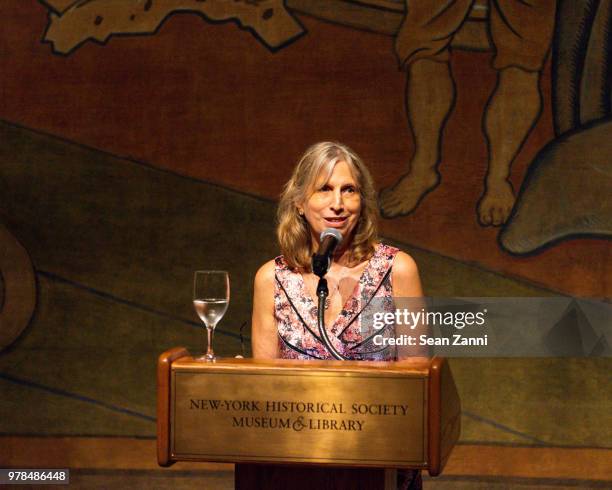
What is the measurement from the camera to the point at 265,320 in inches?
105

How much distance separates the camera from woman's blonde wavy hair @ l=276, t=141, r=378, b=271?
257cm

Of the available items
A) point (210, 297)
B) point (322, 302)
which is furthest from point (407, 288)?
point (210, 297)

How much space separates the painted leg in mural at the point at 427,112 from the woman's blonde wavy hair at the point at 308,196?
6.87 feet

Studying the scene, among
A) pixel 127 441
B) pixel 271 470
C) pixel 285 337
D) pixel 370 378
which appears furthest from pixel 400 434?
pixel 127 441

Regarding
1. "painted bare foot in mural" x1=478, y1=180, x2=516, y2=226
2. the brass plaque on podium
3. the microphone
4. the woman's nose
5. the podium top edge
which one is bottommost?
the brass plaque on podium

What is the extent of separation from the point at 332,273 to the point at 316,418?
0.82 meters

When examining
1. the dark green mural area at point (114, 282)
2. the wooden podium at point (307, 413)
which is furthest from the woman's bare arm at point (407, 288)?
the dark green mural area at point (114, 282)

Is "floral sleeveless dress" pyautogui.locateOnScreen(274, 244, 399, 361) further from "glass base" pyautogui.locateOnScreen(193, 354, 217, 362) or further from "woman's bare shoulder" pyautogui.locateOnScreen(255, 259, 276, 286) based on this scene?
"glass base" pyautogui.locateOnScreen(193, 354, 217, 362)

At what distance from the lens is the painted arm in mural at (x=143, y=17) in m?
4.85

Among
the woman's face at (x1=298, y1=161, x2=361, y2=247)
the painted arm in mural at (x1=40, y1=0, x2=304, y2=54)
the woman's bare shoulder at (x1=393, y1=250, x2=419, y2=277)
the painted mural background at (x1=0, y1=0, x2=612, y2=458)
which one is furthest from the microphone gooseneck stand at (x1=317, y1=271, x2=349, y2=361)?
the painted arm in mural at (x1=40, y1=0, x2=304, y2=54)

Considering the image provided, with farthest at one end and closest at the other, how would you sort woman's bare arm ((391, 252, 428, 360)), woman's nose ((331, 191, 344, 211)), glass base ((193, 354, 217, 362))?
woman's bare arm ((391, 252, 428, 360)) < woman's nose ((331, 191, 344, 211)) < glass base ((193, 354, 217, 362))

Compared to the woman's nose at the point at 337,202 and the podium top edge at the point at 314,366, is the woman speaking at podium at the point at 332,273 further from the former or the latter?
the podium top edge at the point at 314,366

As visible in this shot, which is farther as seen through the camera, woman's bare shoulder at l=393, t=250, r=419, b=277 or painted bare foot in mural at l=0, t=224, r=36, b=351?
painted bare foot in mural at l=0, t=224, r=36, b=351

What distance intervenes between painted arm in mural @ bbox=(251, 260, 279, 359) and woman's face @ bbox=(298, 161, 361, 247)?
0.72 ft
